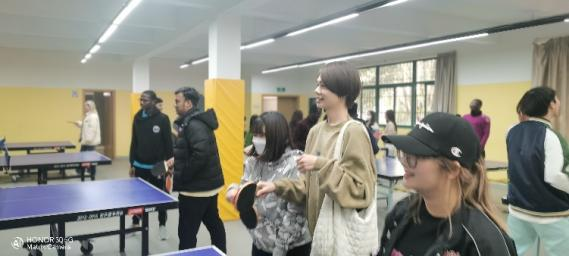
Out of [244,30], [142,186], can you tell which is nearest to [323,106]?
[142,186]

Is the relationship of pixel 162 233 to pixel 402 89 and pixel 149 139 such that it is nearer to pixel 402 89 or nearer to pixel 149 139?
pixel 149 139

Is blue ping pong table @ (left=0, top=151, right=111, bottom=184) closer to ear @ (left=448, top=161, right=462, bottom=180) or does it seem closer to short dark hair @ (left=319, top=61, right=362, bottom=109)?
short dark hair @ (left=319, top=61, right=362, bottom=109)

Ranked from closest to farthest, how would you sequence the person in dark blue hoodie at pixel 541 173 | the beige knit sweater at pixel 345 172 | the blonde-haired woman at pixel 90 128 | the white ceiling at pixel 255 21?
the beige knit sweater at pixel 345 172
the person in dark blue hoodie at pixel 541 173
the white ceiling at pixel 255 21
the blonde-haired woman at pixel 90 128

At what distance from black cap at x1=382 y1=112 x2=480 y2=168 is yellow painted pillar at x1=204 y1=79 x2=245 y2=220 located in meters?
4.73

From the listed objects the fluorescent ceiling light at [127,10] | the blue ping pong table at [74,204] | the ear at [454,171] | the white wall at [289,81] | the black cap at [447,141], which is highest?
the fluorescent ceiling light at [127,10]

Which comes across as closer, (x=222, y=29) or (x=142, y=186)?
(x=142, y=186)

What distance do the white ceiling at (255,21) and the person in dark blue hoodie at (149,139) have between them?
6.83 feet

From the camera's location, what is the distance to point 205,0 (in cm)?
570

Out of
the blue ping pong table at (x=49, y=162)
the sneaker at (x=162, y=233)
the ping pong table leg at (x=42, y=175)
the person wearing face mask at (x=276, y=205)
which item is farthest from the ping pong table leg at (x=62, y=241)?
the ping pong table leg at (x=42, y=175)

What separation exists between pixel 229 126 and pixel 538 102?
3.96 meters

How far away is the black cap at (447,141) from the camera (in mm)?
1054

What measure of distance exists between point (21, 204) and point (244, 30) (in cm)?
601

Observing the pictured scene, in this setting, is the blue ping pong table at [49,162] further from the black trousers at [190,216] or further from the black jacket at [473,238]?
the black jacket at [473,238]

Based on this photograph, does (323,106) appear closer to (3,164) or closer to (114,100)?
(3,164)
